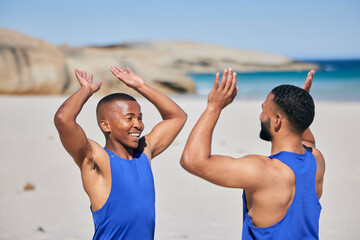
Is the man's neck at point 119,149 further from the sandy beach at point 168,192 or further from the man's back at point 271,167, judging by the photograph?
the sandy beach at point 168,192

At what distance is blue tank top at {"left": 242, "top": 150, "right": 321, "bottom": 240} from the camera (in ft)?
8.89

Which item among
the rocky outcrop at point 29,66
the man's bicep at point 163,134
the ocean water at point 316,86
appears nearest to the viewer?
the man's bicep at point 163,134

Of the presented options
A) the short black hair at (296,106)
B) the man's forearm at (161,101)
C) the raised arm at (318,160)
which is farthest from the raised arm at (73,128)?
the raised arm at (318,160)

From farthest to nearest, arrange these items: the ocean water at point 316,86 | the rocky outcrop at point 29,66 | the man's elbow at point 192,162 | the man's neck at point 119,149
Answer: the ocean water at point 316,86
the rocky outcrop at point 29,66
the man's neck at point 119,149
the man's elbow at point 192,162

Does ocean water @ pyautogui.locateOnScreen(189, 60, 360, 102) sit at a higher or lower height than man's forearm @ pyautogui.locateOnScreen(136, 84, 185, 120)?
higher

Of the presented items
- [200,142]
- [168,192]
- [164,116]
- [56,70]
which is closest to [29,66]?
[56,70]

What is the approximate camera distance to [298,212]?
Answer: 8.95 feet

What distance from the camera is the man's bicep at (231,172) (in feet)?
8.67

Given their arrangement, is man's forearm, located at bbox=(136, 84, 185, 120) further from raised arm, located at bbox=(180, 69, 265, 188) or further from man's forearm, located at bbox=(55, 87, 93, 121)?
raised arm, located at bbox=(180, 69, 265, 188)

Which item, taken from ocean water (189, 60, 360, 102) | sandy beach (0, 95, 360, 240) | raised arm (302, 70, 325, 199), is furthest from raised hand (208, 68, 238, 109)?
ocean water (189, 60, 360, 102)

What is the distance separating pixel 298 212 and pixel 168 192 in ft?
17.1

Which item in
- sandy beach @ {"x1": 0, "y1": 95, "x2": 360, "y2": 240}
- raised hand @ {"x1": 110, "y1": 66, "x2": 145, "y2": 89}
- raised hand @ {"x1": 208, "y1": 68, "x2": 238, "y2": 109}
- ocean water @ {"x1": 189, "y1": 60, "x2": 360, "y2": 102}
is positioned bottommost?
sandy beach @ {"x1": 0, "y1": 95, "x2": 360, "y2": 240}

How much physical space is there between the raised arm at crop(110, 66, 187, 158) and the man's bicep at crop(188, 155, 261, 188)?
989 mm

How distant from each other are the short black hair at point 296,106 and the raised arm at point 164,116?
41.0 inches
